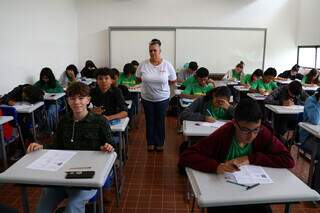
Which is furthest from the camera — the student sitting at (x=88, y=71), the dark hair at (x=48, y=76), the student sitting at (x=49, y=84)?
the student sitting at (x=88, y=71)

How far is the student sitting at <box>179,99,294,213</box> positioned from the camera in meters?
1.74

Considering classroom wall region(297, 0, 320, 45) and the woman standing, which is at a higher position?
classroom wall region(297, 0, 320, 45)

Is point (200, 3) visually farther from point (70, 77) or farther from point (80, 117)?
point (80, 117)

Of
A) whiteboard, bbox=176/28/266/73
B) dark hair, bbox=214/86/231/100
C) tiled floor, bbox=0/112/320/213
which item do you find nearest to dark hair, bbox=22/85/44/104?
tiled floor, bbox=0/112/320/213

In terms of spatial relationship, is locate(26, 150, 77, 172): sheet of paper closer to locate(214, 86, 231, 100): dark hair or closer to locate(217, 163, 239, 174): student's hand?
locate(217, 163, 239, 174): student's hand

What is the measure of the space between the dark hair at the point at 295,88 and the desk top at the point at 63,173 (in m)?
3.06

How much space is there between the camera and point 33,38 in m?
5.51

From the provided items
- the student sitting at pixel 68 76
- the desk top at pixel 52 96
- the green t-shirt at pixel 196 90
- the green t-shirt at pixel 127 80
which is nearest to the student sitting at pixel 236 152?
the green t-shirt at pixel 196 90

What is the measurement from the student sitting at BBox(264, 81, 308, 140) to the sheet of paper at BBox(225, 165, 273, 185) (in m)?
2.60

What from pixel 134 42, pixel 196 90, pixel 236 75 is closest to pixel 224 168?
pixel 196 90

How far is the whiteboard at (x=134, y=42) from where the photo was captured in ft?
26.0

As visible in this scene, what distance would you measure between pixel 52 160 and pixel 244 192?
124 cm

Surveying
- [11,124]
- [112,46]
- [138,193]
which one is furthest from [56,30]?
[138,193]

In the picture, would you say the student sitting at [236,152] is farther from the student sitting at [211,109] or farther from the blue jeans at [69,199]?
the student sitting at [211,109]
